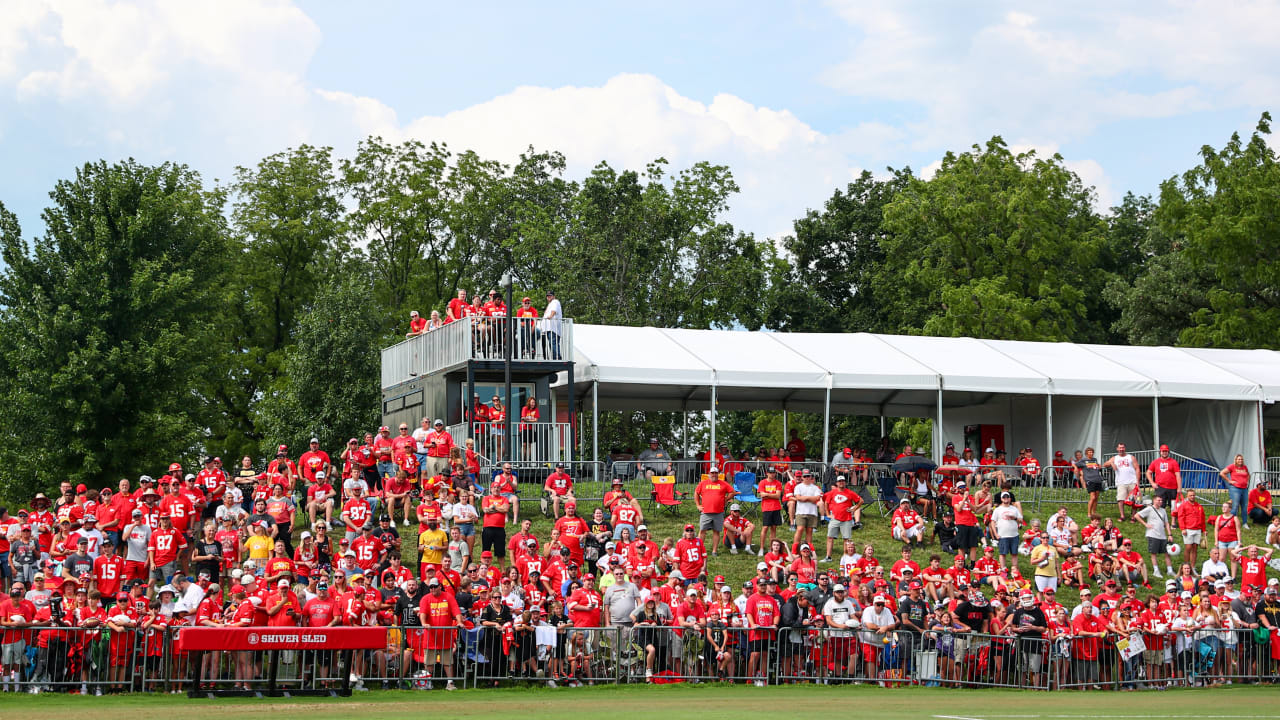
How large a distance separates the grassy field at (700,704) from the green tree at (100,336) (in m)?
20.6

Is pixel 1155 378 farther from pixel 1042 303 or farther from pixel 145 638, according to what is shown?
pixel 145 638

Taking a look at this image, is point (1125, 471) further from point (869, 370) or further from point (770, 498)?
point (770, 498)

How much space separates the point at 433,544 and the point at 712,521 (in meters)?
5.40

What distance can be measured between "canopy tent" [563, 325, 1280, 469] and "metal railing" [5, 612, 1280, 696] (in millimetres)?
13078

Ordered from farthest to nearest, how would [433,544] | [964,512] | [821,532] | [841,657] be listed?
[821,532]
[964,512]
[433,544]
[841,657]

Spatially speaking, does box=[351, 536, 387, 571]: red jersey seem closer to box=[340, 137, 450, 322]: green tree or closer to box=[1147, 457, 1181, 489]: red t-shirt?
box=[1147, 457, 1181, 489]: red t-shirt

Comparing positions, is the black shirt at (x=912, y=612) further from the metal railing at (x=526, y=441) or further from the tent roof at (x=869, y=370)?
the tent roof at (x=869, y=370)

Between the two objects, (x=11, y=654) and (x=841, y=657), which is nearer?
(x=11, y=654)

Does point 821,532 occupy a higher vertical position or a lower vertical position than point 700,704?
higher

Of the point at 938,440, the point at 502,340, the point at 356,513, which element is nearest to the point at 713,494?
the point at 356,513

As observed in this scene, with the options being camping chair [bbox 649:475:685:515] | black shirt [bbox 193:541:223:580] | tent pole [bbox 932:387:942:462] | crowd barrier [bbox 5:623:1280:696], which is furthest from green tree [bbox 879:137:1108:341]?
black shirt [bbox 193:541:223:580]

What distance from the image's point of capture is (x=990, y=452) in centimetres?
3262

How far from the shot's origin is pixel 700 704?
14.2 meters

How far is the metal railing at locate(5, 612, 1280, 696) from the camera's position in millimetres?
15133
